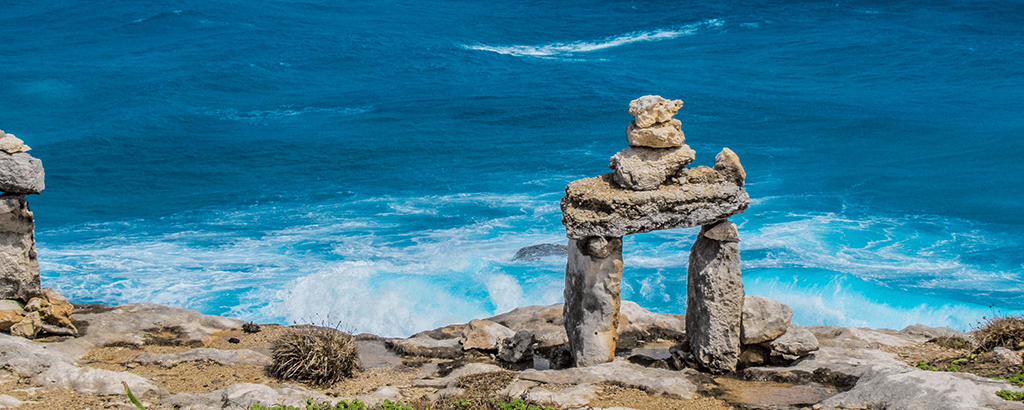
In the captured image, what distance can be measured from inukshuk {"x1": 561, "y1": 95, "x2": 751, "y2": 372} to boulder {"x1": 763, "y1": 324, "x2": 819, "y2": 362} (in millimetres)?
572

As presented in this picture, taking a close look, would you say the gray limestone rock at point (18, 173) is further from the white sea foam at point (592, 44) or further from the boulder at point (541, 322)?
the white sea foam at point (592, 44)

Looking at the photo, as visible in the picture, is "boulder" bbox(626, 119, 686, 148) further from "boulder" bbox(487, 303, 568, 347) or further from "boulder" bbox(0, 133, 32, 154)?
"boulder" bbox(0, 133, 32, 154)

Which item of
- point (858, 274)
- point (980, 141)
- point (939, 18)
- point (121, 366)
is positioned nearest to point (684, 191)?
point (121, 366)

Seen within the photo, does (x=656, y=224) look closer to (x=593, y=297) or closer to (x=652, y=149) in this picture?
(x=652, y=149)

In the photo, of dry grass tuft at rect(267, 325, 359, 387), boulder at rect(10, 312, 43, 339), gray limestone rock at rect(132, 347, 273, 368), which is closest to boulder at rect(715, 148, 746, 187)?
dry grass tuft at rect(267, 325, 359, 387)

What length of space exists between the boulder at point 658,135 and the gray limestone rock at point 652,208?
57 centimetres

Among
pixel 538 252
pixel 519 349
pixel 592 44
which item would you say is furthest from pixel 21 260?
pixel 592 44

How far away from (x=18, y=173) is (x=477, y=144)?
23.8 m

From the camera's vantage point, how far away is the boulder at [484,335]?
43.3 feet

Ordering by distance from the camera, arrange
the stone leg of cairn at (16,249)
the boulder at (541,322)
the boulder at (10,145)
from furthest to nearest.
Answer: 1. the boulder at (541,322)
2. the stone leg of cairn at (16,249)
3. the boulder at (10,145)

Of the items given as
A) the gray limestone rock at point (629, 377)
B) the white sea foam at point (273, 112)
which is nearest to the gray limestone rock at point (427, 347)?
the gray limestone rock at point (629, 377)

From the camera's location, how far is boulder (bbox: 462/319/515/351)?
520 inches

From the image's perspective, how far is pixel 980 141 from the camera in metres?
34.0

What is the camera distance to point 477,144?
35.6 metres
